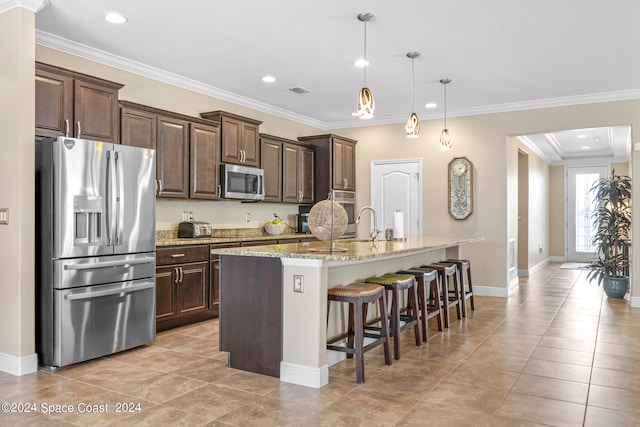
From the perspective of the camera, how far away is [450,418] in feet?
8.80

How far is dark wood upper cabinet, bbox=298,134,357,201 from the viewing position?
726 centimetres

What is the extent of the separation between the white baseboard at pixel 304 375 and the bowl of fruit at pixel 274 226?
3470mm

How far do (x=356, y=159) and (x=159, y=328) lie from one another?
433 centimetres

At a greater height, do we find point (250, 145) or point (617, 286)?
point (250, 145)

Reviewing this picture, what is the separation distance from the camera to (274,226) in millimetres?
6680

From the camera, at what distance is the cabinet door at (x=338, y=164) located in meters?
7.30

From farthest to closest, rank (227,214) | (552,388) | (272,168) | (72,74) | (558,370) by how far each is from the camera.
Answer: (272,168)
(227,214)
(72,74)
(558,370)
(552,388)

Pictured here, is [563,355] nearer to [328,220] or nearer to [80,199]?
[328,220]

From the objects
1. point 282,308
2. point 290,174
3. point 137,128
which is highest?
point 137,128

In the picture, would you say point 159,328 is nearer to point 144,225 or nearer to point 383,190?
point 144,225

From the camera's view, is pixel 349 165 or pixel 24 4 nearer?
pixel 24 4

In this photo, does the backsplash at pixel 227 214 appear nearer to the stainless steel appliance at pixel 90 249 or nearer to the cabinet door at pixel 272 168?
the cabinet door at pixel 272 168

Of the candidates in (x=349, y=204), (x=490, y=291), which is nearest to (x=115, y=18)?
(x=349, y=204)

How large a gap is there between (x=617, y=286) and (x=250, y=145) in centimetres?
517
